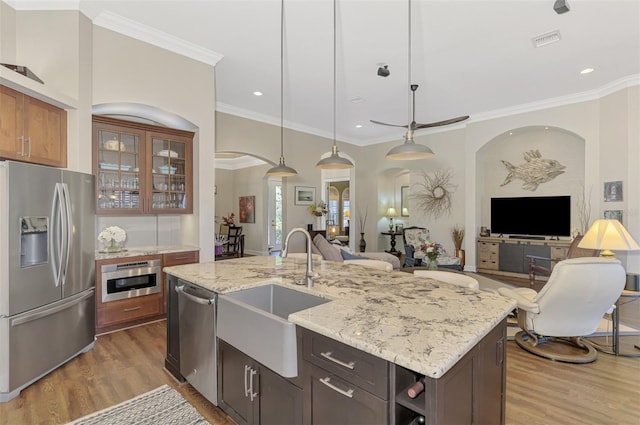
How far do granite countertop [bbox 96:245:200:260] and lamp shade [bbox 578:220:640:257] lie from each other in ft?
14.7

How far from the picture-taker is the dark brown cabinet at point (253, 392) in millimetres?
1550

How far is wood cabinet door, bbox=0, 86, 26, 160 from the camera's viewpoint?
2422 mm

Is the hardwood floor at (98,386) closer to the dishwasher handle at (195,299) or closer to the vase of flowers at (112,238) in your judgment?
the dishwasher handle at (195,299)

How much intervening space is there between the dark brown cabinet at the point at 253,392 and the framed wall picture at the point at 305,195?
5.41 m

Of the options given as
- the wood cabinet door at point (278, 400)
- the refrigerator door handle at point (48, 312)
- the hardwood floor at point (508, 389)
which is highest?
the refrigerator door handle at point (48, 312)

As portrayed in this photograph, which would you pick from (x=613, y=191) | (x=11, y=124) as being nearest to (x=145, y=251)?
(x=11, y=124)

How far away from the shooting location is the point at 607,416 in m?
2.12

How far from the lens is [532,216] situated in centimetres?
657

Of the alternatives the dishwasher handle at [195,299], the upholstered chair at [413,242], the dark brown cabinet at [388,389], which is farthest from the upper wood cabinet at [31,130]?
the upholstered chair at [413,242]

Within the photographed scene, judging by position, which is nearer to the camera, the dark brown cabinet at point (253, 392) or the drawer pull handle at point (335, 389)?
the drawer pull handle at point (335, 389)

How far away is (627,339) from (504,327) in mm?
2992

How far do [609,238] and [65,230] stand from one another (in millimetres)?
5112

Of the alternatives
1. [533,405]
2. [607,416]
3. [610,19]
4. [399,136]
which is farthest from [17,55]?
[399,136]

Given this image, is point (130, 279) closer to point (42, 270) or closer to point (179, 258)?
point (179, 258)
